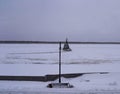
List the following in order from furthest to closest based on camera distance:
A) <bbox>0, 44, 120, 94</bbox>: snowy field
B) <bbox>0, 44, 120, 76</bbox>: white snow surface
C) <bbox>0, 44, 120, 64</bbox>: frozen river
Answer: <bbox>0, 44, 120, 64</bbox>: frozen river
<bbox>0, 44, 120, 76</bbox>: white snow surface
<bbox>0, 44, 120, 94</bbox>: snowy field

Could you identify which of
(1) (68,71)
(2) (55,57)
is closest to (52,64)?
(1) (68,71)

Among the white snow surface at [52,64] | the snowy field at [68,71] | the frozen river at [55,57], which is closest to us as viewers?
the snowy field at [68,71]

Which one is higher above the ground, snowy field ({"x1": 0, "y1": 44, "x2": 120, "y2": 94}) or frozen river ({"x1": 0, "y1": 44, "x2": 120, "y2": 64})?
snowy field ({"x1": 0, "y1": 44, "x2": 120, "y2": 94})

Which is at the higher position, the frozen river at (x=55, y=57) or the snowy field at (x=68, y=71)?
the snowy field at (x=68, y=71)

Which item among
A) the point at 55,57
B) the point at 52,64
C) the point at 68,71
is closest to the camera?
the point at 68,71

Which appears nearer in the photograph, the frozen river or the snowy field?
the snowy field

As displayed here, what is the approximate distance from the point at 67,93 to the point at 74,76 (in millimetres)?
2939

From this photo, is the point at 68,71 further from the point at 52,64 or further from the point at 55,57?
the point at 55,57

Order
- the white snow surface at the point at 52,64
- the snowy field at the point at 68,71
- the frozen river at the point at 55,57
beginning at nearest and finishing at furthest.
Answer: the snowy field at the point at 68,71 → the white snow surface at the point at 52,64 → the frozen river at the point at 55,57

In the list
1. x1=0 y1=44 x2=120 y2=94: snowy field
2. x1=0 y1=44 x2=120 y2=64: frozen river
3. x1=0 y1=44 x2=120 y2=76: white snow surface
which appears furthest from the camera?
x1=0 y1=44 x2=120 y2=64: frozen river

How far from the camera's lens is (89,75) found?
19.3 ft

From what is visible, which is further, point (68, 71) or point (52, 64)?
point (52, 64)

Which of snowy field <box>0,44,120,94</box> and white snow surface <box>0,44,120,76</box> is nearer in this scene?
snowy field <box>0,44,120,94</box>

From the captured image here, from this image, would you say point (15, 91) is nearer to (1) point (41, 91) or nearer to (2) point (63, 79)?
(1) point (41, 91)
